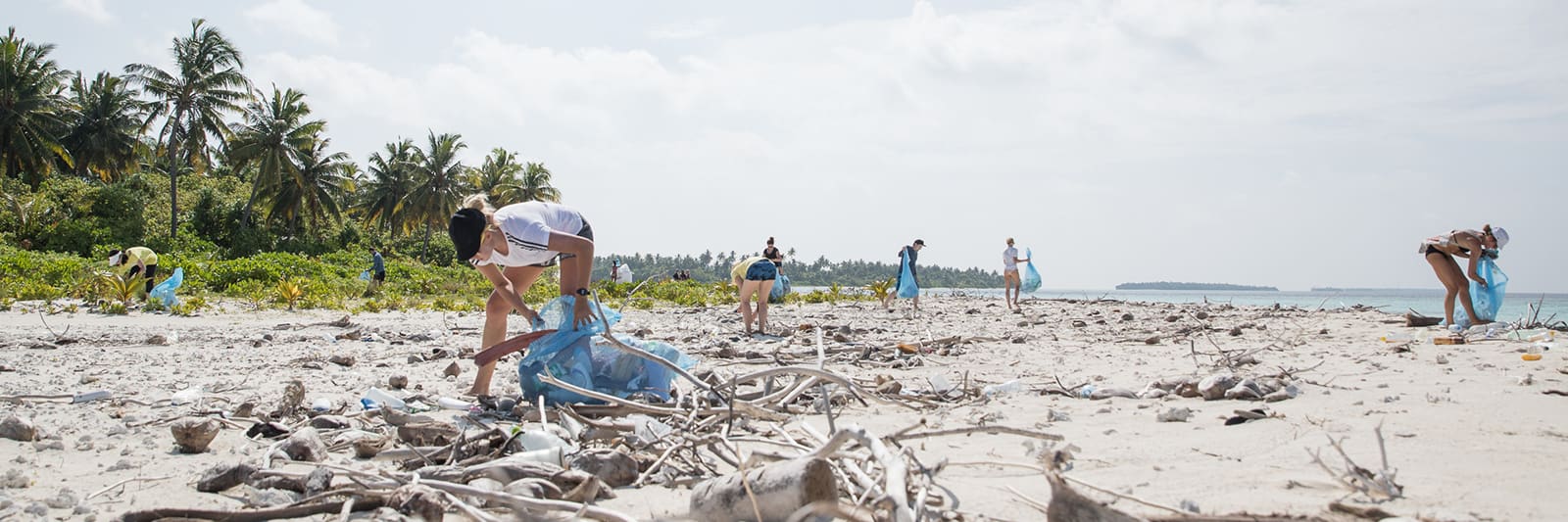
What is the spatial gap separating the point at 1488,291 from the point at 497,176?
4743 centimetres

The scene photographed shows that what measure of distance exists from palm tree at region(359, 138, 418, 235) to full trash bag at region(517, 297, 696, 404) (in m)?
45.0

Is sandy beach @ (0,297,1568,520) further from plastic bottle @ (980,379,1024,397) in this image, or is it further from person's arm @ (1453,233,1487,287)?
person's arm @ (1453,233,1487,287)

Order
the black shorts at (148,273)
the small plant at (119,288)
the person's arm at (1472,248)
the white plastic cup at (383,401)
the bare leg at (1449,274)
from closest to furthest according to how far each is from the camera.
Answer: the white plastic cup at (383,401) → the person's arm at (1472,248) → the bare leg at (1449,274) → the small plant at (119,288) → the black shorts at (148,273)

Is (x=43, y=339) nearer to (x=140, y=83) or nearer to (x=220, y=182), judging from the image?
(x=140, y=83)

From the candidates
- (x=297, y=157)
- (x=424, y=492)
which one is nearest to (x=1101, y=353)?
(x=424, y=492)

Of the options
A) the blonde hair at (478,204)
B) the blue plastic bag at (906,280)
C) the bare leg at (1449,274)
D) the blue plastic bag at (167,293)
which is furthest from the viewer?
the blue plastic bag at (906,280)

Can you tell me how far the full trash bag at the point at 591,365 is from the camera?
3396mm

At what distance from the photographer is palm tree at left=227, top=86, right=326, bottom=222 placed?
34.8 meters

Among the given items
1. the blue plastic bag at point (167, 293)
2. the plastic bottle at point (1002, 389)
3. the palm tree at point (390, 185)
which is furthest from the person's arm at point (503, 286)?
the palm tree at point (390, 185)

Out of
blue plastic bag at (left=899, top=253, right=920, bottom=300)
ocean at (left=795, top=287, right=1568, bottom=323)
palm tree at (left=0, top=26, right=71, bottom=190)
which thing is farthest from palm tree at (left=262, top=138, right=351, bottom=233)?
blue plastic bag at (left=899, top=253, right=920, bottom=300)

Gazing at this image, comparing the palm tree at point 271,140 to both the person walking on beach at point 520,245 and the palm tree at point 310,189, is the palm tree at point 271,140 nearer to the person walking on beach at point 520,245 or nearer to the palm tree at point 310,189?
the palm tree at point 310,189

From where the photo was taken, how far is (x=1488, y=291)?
742 centimetres

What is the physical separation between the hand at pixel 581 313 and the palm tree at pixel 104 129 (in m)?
40.8

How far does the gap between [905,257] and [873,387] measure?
917 cm
